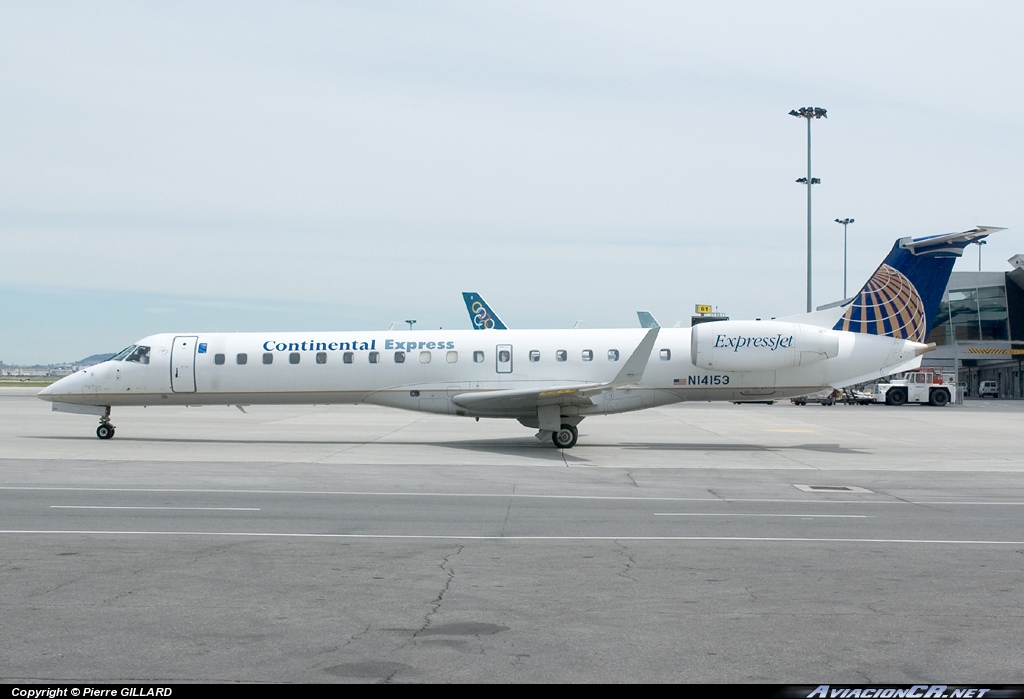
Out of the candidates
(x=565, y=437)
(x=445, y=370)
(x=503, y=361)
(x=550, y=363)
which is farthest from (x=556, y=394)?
(x=445, y=370)

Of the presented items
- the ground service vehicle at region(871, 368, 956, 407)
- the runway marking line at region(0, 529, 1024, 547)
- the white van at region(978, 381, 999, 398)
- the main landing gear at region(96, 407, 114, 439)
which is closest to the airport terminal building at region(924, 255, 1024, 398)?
the white van at region(978, 381, 999, 398)

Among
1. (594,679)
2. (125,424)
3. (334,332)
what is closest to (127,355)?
(334,332)

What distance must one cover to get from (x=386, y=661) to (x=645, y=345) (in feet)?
60.3

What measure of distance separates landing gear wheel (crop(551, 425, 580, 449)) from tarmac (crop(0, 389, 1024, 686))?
3.89 m

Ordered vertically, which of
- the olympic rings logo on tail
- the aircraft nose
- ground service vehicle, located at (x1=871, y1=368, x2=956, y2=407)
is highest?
the olympic rings logo on tail

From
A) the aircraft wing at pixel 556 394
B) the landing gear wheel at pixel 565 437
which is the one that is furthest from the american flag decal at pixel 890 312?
the landing gear wheel at pixel 565 437

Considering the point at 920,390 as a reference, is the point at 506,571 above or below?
above

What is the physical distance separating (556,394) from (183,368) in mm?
10374

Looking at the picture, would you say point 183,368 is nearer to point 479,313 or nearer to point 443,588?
point 443,588

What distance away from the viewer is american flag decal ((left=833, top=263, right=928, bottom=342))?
1048 inches

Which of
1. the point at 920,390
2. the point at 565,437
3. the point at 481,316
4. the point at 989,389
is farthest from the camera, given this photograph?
the point at 989,389

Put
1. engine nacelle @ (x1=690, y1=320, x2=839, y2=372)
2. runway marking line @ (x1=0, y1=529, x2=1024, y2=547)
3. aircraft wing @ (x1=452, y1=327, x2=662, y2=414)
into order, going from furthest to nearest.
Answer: engine nacelle @ (x1=690, y1=320, x2=839, y2=372), aircraft wing @ (x1=452, y1=327, x2=662, y2=414), runway marking line @ (x1=0, y1=529, x2=1024, y2=547)

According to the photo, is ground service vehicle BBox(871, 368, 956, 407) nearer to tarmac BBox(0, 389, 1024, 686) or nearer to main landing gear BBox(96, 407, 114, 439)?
tarmac BBox(0, 389, 1024, 686)

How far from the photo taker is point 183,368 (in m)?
27.5
